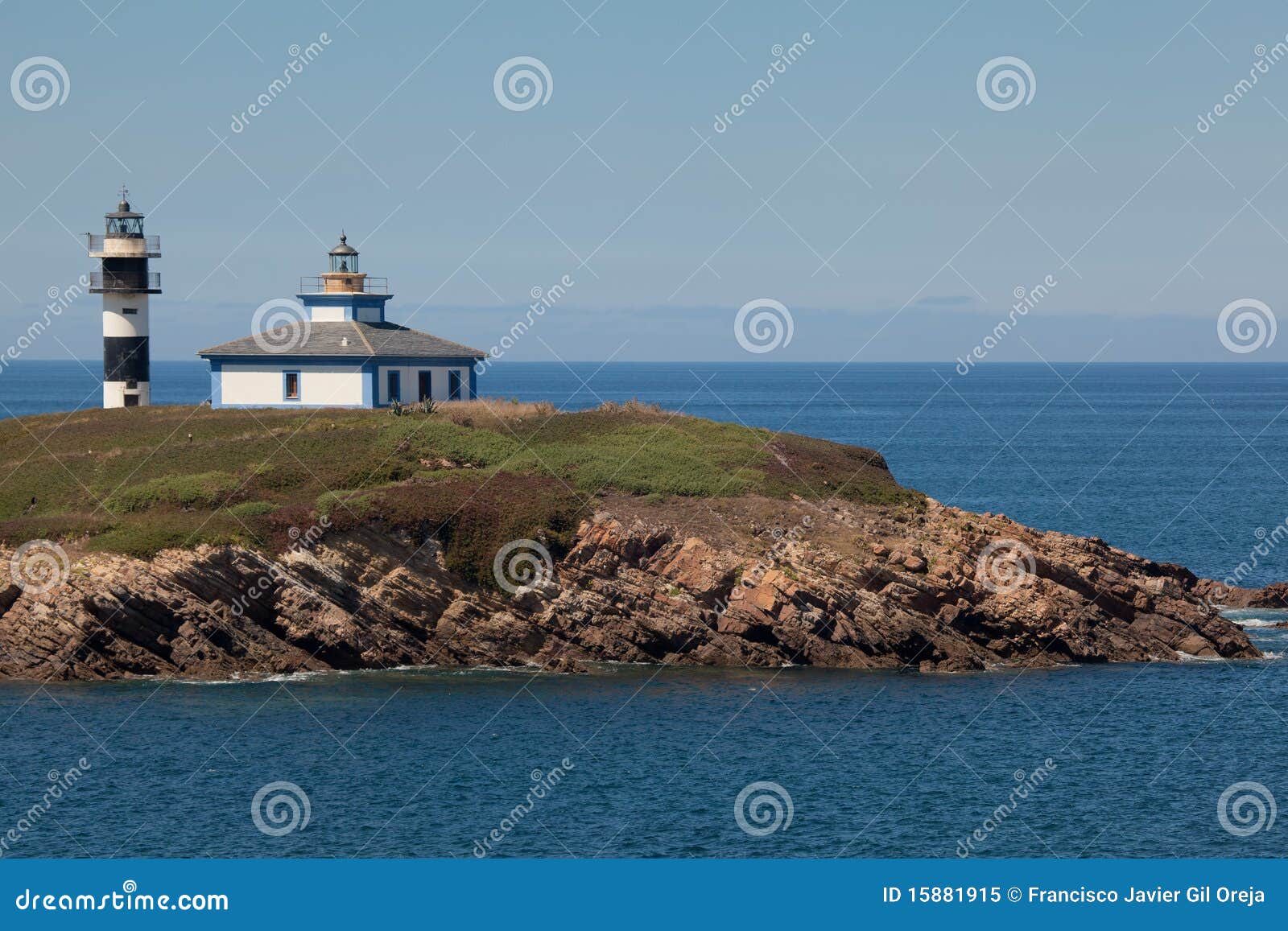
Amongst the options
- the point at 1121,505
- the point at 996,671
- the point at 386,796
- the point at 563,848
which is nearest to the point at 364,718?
the point at 386,796

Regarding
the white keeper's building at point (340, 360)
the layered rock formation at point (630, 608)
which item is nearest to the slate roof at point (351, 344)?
the white keeper's building at point (340, 360)

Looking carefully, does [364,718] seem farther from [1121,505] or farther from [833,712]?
[1121,505]

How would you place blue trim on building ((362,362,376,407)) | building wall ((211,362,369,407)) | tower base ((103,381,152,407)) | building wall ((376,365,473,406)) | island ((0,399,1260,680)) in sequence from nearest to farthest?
island ((0,399,1260,680)), blue trim on building ((362,362,376,407)), building wall ((211,362,369,407)), building wall ((376,365,473,406)), tower base ((103,381,152,407))

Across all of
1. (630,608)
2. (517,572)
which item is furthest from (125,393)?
(630,608)

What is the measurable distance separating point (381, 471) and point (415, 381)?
38.3 ft

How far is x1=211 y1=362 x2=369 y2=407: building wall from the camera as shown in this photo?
2473 inches

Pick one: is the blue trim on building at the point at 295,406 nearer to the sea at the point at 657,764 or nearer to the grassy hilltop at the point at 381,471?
the grassy hilltop at the point at 381,471

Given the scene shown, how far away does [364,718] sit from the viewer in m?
40.9

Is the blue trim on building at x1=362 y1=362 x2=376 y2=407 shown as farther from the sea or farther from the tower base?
the sea

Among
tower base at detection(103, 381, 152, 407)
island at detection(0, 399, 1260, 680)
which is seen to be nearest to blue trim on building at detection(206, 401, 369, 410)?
tower base at detection(103, 381, 152, 407)

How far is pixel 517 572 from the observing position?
48.9m

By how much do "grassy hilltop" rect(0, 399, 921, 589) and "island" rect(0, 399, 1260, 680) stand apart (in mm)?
133

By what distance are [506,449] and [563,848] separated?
25.8 m

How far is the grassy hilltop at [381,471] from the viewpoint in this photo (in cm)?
4947
